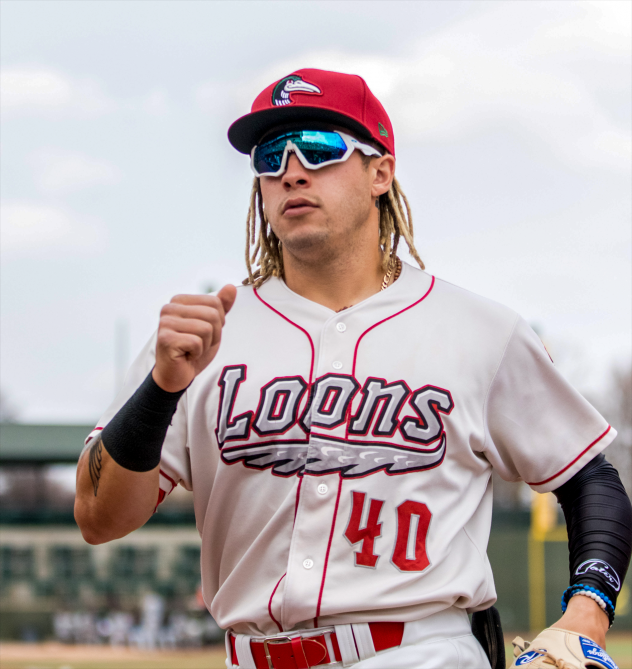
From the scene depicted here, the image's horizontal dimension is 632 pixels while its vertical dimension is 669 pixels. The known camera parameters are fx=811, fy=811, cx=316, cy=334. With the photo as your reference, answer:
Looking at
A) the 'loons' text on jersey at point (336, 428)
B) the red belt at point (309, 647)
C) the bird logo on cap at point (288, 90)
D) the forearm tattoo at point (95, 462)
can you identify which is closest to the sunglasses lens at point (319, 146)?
the bird logo on cap at point (288, 90)

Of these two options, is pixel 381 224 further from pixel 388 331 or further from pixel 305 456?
pixel 305 456

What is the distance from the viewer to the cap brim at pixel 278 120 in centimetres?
242

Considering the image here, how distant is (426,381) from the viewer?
2.24 metres

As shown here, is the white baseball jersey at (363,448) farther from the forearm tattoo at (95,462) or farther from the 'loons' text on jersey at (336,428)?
the forearm tattoo at (95,462)

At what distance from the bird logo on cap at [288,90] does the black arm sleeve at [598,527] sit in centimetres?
139

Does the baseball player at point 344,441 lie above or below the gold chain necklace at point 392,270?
below

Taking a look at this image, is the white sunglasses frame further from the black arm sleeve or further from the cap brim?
the black arm sleeve

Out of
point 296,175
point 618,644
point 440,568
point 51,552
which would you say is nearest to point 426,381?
point 440,568

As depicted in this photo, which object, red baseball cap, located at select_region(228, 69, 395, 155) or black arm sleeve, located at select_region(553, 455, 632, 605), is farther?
red baseball cap, located at select_region(228, 69, 395, 155)

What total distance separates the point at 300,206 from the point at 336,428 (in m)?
0.66

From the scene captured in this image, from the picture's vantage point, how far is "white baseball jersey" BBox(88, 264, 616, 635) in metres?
2.07

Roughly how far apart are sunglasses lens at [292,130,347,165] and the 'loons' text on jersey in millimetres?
656

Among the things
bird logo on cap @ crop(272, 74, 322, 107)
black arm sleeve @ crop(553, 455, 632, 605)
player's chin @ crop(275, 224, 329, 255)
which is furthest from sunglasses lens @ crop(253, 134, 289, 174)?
black arm sleeve @ crop(553, 455, 632, 605)

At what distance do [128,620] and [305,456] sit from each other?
1992 cm
